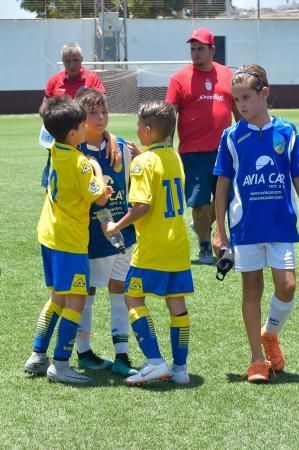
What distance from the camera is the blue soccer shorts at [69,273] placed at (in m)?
5.17

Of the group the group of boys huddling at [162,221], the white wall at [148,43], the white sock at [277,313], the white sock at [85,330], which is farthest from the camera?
the white wall at [148,43]

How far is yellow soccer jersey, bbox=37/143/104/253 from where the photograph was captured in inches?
201

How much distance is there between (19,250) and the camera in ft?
31.3

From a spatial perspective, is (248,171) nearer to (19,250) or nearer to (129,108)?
(19,250)

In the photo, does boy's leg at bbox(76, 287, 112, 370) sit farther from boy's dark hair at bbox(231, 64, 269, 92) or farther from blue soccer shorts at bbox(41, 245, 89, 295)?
boy's dark hair at bbox(231, 64, 269, 92)

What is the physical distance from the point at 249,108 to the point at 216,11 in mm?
44768

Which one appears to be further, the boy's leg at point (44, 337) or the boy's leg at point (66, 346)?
the boy's leg at point (44, 337)

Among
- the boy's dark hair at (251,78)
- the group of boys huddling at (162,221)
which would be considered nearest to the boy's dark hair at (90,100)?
the group of boys huddling at (162,221)

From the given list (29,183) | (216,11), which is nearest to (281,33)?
(216,11)

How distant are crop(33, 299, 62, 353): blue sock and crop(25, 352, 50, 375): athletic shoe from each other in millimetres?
35

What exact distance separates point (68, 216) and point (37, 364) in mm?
899

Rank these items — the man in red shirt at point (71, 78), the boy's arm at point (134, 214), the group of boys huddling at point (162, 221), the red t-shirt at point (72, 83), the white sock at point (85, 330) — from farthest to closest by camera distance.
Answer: the red t-shirt at point (72, 83), the man in red shirt at point (71, 78), the white sock at point (85, 330), the group of boys huddling at point (162, 221), the boy's arm at point (134, 214)

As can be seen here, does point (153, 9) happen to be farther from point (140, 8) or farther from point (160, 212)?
point (160, 212)

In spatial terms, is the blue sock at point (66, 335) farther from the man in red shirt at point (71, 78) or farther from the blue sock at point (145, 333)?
the man in red shirt at point (71, 78)
